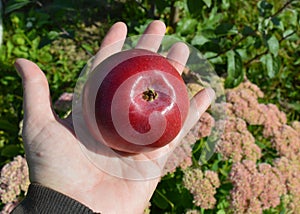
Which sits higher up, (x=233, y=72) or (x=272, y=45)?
(x=272, y=45)

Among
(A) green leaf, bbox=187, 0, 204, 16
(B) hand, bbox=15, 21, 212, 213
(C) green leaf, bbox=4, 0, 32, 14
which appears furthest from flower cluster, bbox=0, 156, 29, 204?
(A) green leaf, bbox=187, 0, 204, 16

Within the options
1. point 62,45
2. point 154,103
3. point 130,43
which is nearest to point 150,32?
point 130,43

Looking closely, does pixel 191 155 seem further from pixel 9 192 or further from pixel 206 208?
pixel 9 192

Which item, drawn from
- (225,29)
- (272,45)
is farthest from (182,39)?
(272,45)

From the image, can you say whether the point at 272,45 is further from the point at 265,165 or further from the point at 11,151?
the point at 11,151

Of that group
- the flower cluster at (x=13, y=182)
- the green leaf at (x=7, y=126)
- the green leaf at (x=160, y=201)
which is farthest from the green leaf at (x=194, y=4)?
the green leaf at (x=7, y=126)

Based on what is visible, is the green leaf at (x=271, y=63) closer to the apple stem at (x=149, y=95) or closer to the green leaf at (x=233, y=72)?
the green leaf at (x=233, y=72)
